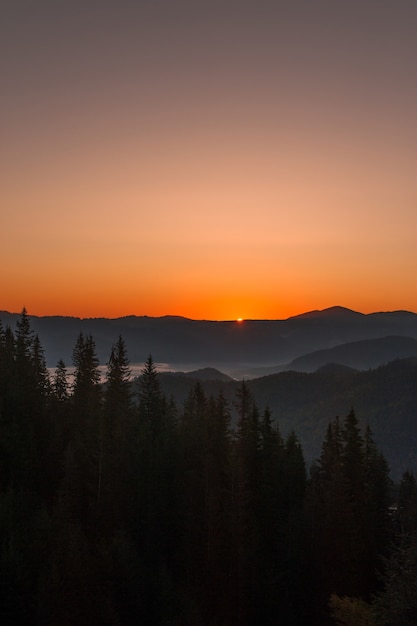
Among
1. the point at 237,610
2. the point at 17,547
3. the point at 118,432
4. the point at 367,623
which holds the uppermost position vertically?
the point at 118,432

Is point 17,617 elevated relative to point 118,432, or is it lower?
lower

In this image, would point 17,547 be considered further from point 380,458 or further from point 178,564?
point 380,458

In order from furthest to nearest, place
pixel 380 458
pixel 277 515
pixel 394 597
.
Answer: pixel 380 458, pixel 277 515, pixel 394 597

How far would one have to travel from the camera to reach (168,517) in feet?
182

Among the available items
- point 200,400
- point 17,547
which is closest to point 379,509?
point 200,400

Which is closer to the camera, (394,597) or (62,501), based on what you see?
(394,597)

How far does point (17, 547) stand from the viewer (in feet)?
133

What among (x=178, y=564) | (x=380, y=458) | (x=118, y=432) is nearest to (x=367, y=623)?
(x=178, y=564)

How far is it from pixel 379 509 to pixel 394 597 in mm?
33751

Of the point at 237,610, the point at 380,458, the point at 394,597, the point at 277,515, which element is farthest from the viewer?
the point at 380,458

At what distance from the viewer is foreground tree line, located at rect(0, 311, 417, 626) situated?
135ft

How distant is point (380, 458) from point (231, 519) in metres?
26.3

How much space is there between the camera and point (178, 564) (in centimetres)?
5259

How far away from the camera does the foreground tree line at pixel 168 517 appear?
1622 inches
